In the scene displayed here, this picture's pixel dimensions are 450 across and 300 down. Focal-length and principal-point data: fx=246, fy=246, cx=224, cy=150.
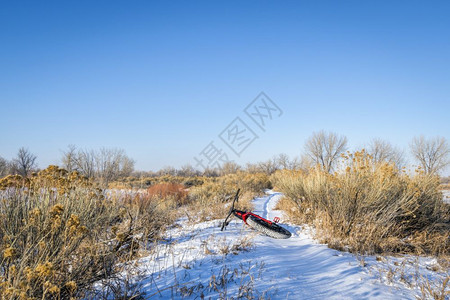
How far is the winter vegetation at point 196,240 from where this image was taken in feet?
8.09

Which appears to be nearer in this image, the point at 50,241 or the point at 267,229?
the point at 50,241

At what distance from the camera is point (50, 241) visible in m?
2.37

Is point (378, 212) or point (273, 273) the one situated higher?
point (378, 212)

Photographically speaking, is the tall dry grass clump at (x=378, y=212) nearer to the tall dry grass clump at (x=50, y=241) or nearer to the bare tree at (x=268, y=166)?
the tall dry grass clump at (x=50, y=241)

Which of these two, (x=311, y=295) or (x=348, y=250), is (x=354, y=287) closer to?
(x=311, y=295)

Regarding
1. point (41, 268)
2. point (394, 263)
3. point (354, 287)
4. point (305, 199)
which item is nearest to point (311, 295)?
point (354, 287)

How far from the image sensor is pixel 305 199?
28.8 ft

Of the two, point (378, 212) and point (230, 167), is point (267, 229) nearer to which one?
point (378, 212)

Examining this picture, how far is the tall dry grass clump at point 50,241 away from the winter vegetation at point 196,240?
2 cm

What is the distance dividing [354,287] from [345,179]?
3144mm

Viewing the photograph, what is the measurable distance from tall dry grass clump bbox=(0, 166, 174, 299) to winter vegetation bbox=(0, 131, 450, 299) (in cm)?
2

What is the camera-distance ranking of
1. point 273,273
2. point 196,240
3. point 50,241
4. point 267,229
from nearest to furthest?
point 50,241
point 273,273
point 196,240
point 267,229

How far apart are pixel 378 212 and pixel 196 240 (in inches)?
160

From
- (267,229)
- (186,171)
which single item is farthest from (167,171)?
(267,229)
